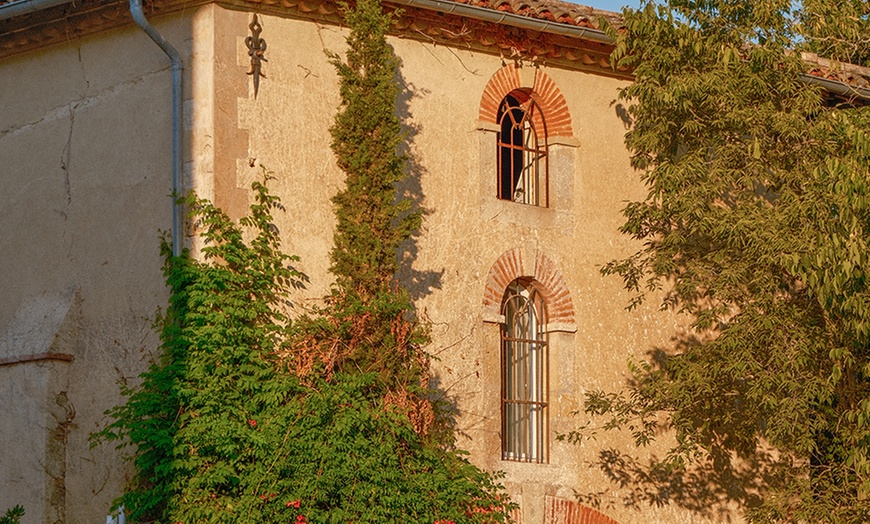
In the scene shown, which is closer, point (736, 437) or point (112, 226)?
point (112, 226)

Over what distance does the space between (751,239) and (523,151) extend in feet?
8.78

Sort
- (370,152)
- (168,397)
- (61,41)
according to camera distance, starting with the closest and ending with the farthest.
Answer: (168,397) < (370,152) < (61,41)

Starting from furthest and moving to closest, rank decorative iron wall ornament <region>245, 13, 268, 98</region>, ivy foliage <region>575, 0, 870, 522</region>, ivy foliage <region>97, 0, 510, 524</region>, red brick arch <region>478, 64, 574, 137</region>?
red brick arch <region>478, 64, 574, 137</region>
decorative iron wall ornament <region>245, 13, 268, 98</region>
ivy foliage <region>575, 0, 870, 522</region>
ivy foliage <region>97, 0, 510, 524</region>

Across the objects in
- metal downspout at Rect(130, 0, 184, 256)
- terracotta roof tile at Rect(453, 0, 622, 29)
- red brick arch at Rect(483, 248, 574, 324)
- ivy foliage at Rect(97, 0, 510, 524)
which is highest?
terracotta roof tile at Rect(453, 0, 622, 29)

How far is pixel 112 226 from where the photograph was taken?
500 inches

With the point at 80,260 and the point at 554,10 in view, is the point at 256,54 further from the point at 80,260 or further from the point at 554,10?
the point at 554,10

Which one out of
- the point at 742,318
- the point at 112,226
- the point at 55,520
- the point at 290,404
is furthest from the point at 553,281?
the point at 55,520

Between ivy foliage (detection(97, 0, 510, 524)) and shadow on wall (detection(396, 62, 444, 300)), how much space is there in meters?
0.31

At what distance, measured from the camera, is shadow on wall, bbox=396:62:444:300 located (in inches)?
511

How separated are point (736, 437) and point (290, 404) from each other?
4585mm

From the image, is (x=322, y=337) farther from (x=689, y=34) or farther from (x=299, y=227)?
(x=689, y=34)

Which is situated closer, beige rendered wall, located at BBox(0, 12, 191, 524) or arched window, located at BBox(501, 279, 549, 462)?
beige rendered wall, located at BBox(0, 12, 191, 524)

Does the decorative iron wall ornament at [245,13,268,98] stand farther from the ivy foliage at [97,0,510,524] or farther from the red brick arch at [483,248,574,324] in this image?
the red brick arch at [483,248,574,324]

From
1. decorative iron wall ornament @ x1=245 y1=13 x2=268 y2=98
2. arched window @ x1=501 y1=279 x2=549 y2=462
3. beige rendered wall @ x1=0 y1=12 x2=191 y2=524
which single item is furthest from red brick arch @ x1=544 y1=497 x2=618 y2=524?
decorative iron wall ornament @ x1=245 y1=13 x2=268 y2=98
